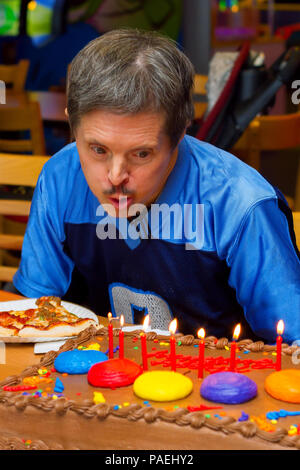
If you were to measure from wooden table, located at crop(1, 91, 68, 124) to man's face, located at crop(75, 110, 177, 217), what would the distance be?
11.1ft

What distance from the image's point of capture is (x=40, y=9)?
808cm

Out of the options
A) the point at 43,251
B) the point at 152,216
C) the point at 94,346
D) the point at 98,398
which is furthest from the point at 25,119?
the point at 98,398

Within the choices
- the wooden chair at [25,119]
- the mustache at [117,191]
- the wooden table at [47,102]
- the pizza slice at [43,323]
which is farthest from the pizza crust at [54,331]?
the wooden table at [47,102]

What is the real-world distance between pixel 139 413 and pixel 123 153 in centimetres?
55

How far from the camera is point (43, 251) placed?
2.05 metres

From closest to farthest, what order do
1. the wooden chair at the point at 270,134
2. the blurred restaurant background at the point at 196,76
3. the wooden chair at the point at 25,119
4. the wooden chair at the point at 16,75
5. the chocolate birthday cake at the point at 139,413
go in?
the chocolate birthday cake at the point at 139,413, the blurred restaurant background at the point at 196,76, the wooden chair at the point at 270,134, the wooden chair at the point at 25,119, the wooden chair at the point at 16,75

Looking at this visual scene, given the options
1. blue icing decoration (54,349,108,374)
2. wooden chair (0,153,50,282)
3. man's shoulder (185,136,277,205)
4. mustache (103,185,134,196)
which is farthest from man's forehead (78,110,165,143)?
wooden chair (0,153,50,282)

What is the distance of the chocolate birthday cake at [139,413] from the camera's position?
1113mm

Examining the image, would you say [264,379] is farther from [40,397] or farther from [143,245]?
[143,245]

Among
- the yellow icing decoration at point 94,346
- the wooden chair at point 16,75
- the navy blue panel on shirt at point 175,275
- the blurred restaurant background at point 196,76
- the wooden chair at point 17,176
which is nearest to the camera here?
the yellow icing decoration at point 94,346

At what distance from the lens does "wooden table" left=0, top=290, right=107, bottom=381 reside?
1.47m

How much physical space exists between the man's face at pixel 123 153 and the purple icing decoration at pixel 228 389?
0.47 m

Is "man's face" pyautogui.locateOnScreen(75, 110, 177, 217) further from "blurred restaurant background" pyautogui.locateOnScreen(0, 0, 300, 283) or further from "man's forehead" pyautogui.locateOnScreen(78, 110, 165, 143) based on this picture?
"blurred restaurant background" pyautogui.locateOnScreen(0, 0, 300, 283)

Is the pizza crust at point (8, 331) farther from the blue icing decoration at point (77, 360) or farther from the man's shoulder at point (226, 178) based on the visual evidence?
the man's shoulder at point (226, 178)
